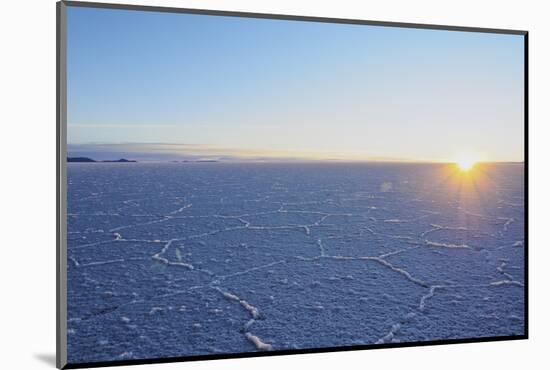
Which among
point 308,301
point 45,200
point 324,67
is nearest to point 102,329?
point 45,200

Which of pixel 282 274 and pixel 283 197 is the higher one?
pixel 283 197

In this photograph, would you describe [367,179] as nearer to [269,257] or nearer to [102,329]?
[269,257]

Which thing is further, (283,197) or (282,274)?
(283,197)
